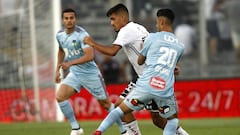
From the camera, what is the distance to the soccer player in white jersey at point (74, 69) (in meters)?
16.3

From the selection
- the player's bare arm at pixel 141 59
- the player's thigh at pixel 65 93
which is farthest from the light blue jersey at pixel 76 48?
the player's bare arm at pixel 141 59

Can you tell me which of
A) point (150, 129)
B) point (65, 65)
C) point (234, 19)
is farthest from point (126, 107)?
point (234, 19)

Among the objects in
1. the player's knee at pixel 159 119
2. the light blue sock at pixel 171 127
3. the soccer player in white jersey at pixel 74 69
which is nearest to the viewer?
the light blue sock at pixel 171 127

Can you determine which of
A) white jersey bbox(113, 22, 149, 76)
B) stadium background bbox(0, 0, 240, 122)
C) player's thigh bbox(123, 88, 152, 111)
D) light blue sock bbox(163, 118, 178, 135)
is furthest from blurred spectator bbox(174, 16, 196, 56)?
player's thigh bbox(123, 88, 152, 111)

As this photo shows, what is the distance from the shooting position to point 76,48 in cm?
1644

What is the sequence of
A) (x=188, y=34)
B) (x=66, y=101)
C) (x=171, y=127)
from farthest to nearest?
1. (x=188, y=34)
2. (x=66, y=101)
3. (x=171, y=127)

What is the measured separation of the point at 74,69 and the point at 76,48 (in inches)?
24.2

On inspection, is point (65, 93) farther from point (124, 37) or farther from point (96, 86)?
point (124, 37)

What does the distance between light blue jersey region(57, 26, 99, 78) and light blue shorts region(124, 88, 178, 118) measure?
3543 mm

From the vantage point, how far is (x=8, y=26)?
26.3 metres

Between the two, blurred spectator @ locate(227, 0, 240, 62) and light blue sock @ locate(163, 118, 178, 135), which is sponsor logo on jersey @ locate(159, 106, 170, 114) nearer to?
light blue sock @ locate(163, 118, 178, 135)

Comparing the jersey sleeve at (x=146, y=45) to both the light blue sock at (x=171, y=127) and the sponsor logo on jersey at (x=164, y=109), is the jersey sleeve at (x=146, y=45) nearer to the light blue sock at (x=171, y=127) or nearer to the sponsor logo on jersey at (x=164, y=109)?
the sponsor logo on jersey at (x=164, y=109)

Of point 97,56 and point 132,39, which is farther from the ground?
point 132,39

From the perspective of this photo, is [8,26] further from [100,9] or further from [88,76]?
[88,76]
